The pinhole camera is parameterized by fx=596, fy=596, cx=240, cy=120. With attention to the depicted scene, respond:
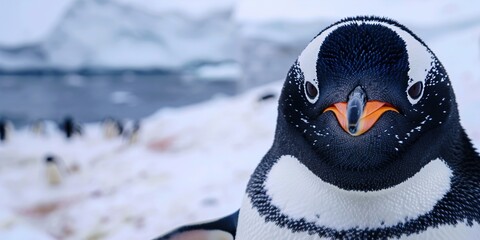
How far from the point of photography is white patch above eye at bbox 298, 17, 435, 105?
53 cm

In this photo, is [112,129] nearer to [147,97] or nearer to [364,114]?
[147,97]

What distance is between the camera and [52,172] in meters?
2.82

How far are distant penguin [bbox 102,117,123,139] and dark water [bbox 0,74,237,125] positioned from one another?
39.6 inches

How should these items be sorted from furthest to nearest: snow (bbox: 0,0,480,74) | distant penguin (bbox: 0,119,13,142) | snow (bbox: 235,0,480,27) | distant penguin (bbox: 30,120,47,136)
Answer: snow (bbox: 0,0,480,74) → distant penguin (bbox: 30,120,47,136) → distant penguin (bbox: 0,119,13,142) → snow (bbox: 235,0,480,27)

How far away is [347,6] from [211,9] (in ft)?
16.7

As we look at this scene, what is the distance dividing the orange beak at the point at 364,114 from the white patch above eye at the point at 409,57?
0.04m

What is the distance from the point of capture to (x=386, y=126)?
0.51 metres

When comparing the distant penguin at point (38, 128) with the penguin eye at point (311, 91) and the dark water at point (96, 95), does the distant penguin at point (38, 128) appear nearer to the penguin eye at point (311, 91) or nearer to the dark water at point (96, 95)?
the dark water at point (96, 95)

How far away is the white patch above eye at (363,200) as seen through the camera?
1.90 ft

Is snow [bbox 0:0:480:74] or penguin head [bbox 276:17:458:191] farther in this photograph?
snow [bbox 0:0:480:74]

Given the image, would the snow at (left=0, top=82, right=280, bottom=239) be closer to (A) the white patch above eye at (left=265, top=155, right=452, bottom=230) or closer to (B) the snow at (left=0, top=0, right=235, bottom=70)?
(A) the white patch above eye at (left=265, top=155, right=452, bottom=230)

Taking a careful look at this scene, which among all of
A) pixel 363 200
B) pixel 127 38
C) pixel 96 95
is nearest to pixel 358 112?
pixel 363 200

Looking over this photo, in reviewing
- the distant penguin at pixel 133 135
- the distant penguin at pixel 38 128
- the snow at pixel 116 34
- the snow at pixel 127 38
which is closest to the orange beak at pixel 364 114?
the distant penguin at pixel 133 135

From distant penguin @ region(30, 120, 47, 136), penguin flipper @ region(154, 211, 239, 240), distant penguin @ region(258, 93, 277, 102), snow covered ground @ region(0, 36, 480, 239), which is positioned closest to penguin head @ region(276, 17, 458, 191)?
penguin flipper @ region(154, 211, 239, 240)
